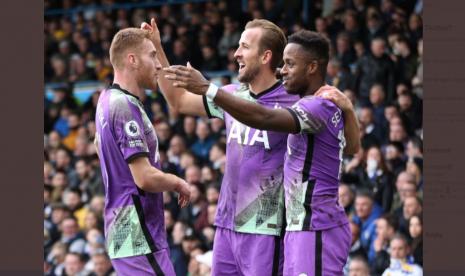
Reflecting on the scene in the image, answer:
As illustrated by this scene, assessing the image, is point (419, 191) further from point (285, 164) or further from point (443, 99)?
point (285, 164)

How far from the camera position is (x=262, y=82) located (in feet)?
27.1

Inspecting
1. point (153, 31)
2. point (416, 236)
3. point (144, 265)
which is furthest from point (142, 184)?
point (416, 236)

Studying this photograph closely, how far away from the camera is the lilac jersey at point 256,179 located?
802cm

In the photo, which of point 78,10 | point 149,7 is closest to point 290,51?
point 149,7

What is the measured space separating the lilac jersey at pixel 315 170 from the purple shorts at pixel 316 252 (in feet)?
0.18

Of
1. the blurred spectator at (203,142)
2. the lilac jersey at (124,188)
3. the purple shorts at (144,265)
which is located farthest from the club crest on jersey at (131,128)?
the blurred spectator at (203,142)

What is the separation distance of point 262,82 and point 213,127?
25.2 ft

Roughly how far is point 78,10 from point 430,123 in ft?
38.8

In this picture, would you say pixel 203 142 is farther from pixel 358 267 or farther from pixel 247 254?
pixel 247 254

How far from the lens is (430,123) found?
11156mm

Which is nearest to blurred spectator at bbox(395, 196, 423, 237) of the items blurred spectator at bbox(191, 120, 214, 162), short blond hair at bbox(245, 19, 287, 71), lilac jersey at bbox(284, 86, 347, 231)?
blurred spectator at bbox(191, 120, 214, 162)

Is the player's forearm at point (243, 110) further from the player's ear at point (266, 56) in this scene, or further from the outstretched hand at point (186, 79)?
the player's ear at point (266, 56)

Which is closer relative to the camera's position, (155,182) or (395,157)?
(155,182)

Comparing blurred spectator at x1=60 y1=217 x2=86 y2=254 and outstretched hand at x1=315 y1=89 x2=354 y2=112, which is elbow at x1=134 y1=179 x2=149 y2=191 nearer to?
outstretched hand at x1=315 y1=89 x2=354 y2=112
